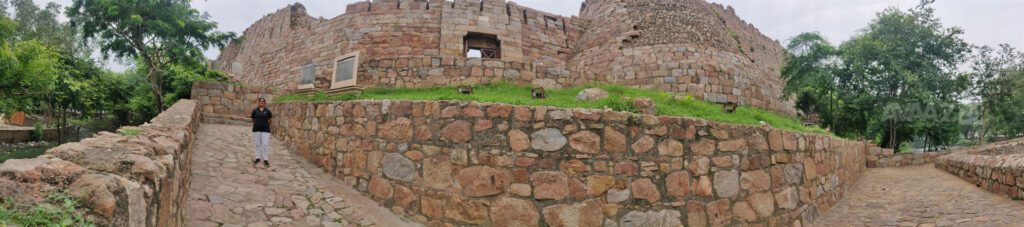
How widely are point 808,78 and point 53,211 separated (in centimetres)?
1997

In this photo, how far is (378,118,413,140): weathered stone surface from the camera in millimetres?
5699

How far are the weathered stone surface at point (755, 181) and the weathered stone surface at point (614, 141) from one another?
1.64 meters

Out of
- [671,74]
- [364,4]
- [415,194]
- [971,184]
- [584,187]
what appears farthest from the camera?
[364,4]

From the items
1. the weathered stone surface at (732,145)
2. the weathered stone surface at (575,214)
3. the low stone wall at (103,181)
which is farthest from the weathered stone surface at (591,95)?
the low stone wall at (103,181)

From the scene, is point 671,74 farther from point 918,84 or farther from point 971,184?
point 918,84

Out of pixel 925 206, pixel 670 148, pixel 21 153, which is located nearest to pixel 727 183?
pixel 670 148

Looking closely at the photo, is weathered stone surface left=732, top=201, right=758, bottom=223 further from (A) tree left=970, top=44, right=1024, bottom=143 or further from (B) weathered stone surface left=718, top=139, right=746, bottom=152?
(A) tree left=970, top=44, right=1024, bottom=143

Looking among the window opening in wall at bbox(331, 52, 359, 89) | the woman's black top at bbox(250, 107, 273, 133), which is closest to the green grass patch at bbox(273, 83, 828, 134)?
the window opening in wall at bbox(331, 52, 359, 89)

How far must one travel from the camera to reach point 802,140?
644 cm

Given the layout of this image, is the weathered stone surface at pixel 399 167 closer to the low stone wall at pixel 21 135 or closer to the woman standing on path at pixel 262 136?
the woman standing on path at pixel 262 136

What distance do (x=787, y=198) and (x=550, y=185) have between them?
3.36 metres

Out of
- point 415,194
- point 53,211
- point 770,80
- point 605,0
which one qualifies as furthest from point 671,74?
point 53,211

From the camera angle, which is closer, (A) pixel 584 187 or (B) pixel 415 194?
(A) pixel 584 187

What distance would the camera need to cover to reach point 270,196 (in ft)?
17.9
